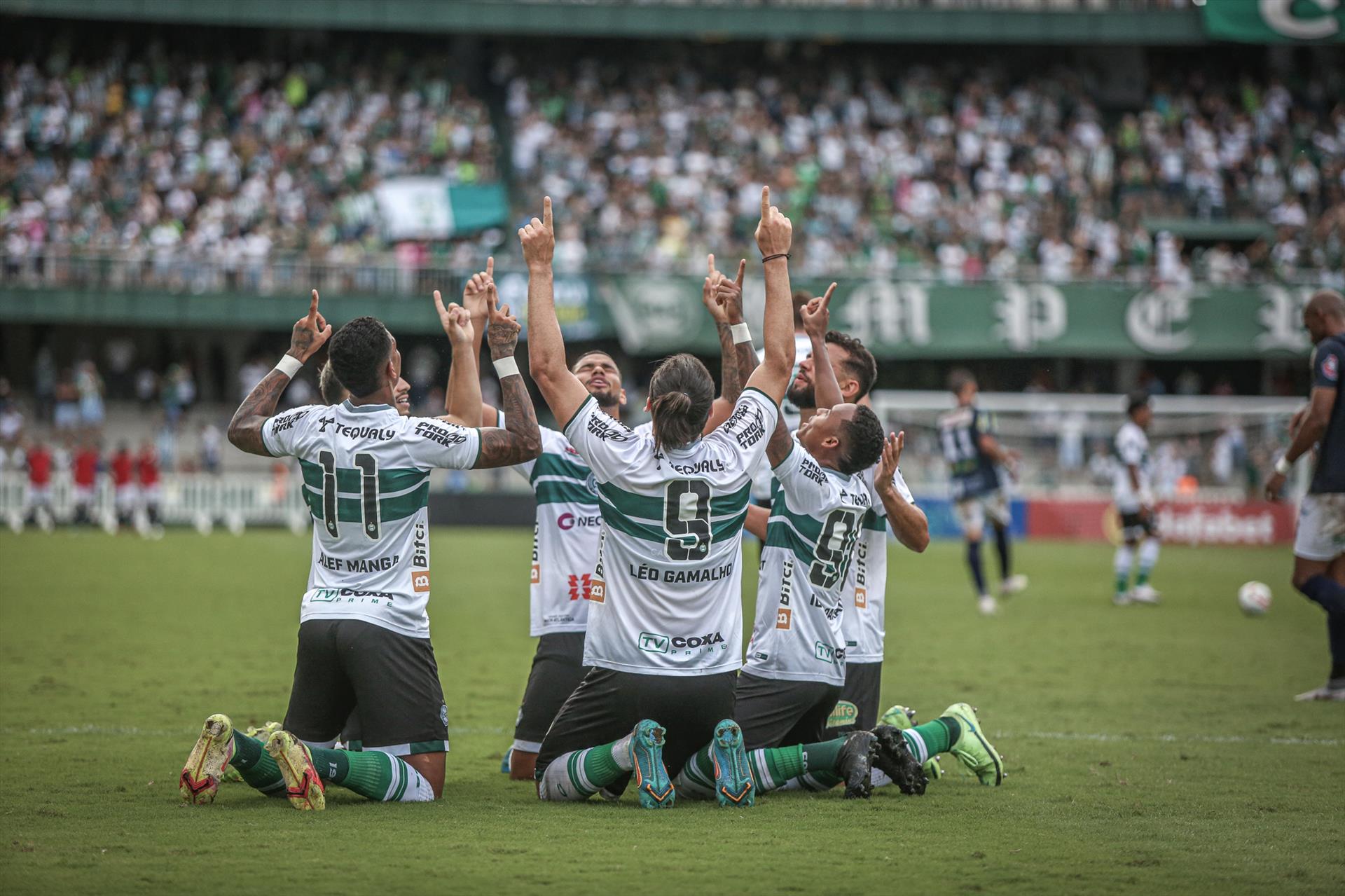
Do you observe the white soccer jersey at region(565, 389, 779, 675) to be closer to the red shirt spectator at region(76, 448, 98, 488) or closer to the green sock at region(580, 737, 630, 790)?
the green sock at region(580, 737, 630, 790)

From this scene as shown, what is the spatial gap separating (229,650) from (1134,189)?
3118cm

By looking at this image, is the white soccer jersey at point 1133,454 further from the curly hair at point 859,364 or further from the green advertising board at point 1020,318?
the green advertising board at point 1020,318

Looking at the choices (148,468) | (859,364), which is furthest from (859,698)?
(148,468)

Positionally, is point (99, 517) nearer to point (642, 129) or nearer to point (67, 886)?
point (642, 129)

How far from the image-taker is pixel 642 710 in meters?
6.61

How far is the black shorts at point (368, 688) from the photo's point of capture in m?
6.59

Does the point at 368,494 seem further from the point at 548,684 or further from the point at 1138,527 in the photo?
the point at 1138,527

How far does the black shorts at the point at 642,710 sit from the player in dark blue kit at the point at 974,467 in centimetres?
1124

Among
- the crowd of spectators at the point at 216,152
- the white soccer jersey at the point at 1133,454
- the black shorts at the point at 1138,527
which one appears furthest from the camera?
the crowd of spectators at the point at 216,152

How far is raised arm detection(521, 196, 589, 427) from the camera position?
643 centimetres

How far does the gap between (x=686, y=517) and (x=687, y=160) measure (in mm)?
33473

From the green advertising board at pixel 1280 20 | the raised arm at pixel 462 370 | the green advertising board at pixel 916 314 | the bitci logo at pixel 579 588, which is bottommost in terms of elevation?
the bitci logo at pixel 579 588

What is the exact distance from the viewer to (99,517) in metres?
31.9

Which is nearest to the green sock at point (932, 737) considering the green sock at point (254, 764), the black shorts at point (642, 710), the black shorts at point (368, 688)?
the black shorts at point (642, 710)
